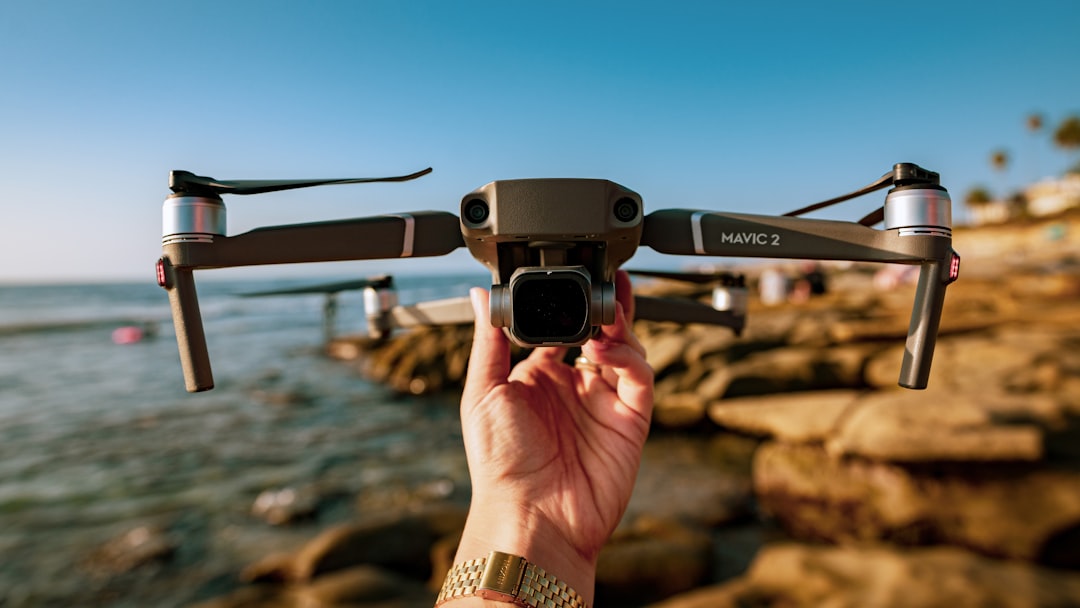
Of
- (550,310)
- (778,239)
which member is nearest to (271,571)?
(550,310)

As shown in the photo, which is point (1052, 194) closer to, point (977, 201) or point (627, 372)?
point (977, 201)

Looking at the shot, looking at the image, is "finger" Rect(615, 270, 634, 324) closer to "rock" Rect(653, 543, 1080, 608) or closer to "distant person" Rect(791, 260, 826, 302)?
"rock" Rect(653, 543, 1080, 608)

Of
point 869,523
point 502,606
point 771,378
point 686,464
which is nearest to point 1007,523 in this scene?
point 869,523

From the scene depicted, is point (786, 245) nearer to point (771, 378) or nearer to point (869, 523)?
point (869, 523)

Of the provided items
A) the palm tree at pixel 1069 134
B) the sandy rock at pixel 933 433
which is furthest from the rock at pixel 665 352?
the palm tree at pixel 1069 134

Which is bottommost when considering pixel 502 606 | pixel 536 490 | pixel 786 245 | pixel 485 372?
pixel 502 606
